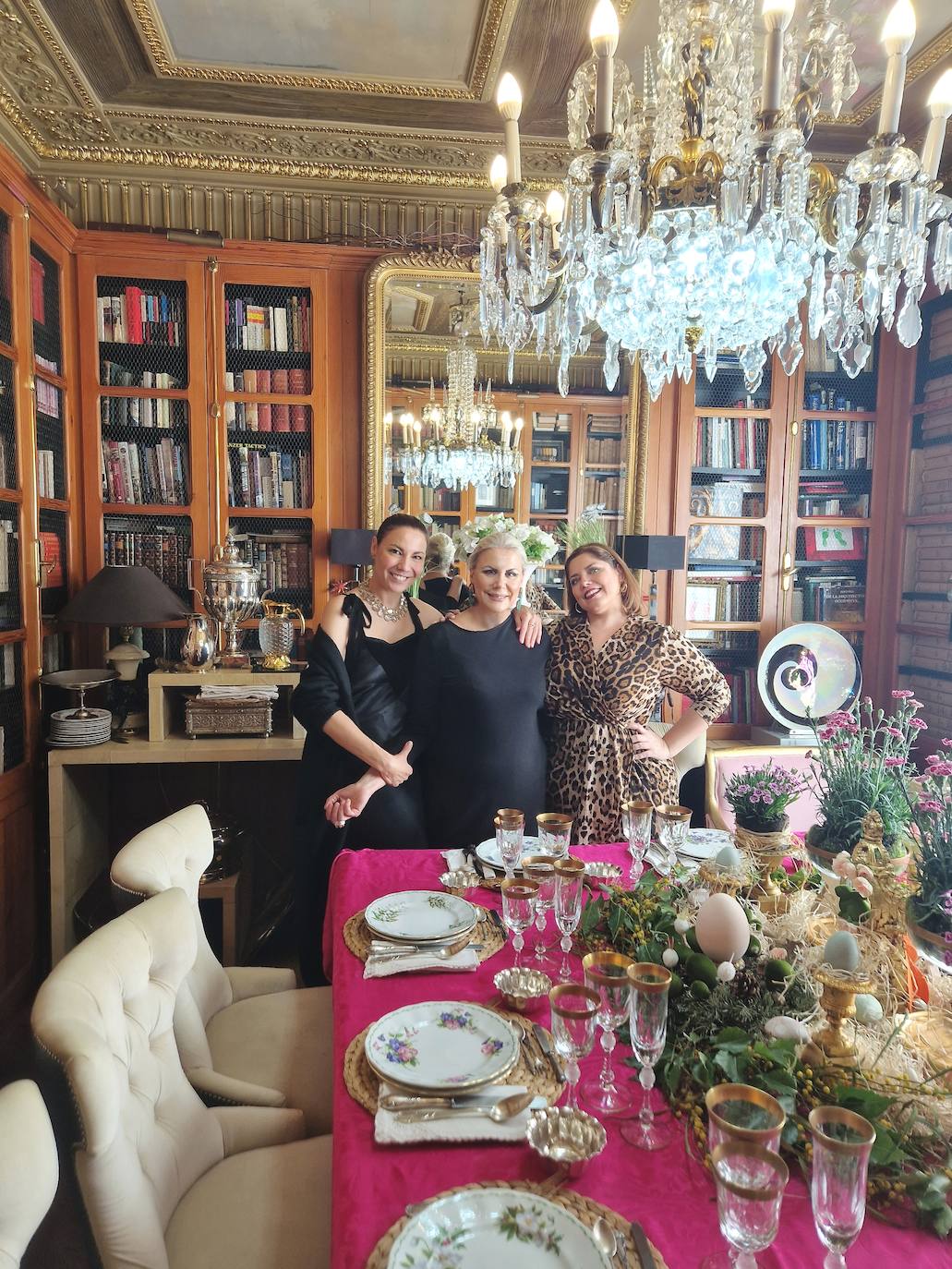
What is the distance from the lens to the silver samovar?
321 cm

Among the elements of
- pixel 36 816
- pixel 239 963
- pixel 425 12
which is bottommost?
pixel 239 963

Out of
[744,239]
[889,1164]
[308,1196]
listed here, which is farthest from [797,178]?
[308,1196]

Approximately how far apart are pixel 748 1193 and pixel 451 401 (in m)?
3.35

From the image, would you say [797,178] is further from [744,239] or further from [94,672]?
[94,672]

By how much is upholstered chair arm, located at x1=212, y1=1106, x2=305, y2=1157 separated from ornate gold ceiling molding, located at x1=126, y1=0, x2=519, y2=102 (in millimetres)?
3193

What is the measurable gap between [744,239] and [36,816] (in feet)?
10.3

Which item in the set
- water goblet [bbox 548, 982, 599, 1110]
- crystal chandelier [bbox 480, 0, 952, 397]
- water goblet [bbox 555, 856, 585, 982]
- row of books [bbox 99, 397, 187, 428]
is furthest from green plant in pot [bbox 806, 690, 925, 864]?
row of books [bbox 99, 397, 187, 428]

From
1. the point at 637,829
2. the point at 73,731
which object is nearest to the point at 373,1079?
the point at 637,829

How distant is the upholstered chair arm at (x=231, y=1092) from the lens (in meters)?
1.43

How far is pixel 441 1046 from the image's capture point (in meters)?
1.14

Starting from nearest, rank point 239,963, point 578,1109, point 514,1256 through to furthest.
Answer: point 514,1256 → point 578,1109 → point 239,963

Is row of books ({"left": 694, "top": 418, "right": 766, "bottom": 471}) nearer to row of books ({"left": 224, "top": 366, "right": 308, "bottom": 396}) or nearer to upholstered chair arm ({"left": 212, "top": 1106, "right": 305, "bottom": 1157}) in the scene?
row of books ({"left": 224, "top": 366, "right": 308, "bottom": 396})

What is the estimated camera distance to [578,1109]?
1.02 m

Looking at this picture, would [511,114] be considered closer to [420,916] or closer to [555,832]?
[555,832]
